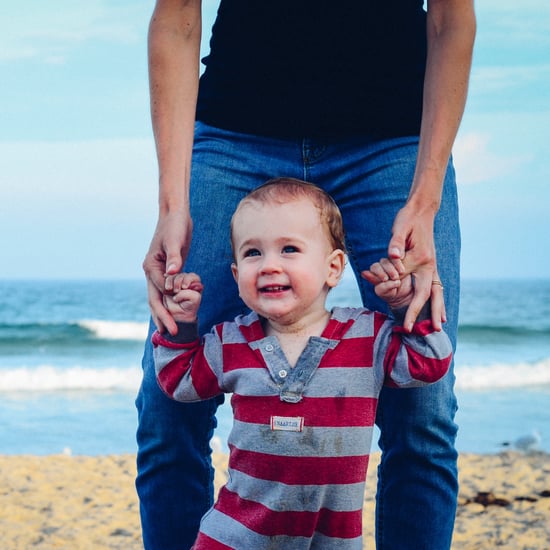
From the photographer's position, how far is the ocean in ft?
23.2

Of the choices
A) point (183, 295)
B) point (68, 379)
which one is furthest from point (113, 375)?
point (183, 295)

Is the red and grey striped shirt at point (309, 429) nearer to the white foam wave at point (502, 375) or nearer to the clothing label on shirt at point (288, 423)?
the clothing label on shirt at point (288, 423)

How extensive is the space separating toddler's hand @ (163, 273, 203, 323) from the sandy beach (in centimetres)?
249

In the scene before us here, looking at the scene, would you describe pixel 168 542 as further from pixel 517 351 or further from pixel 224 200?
pixel 517 351

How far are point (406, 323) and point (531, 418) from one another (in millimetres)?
6618

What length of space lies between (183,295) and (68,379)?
9978 mm

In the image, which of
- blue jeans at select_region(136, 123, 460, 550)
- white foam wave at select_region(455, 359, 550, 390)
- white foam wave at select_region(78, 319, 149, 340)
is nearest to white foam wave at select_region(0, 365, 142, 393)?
white foam wave at select_region(455, 359, 550, 390)

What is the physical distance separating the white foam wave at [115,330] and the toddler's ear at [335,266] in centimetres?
1519

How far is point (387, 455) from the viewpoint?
6.81 ft

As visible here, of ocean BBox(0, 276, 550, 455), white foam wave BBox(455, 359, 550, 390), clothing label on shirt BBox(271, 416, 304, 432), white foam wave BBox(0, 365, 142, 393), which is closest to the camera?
clothing label on shirt BBox(271, 416, 304, 432)

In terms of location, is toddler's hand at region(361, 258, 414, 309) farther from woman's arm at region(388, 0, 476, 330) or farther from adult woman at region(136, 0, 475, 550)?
adult woman at region(136, 0, 475, 550)

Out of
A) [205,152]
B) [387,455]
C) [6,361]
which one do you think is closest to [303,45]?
[205,152]

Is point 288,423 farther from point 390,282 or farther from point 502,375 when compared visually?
point 502,375

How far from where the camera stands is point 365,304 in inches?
84.8
